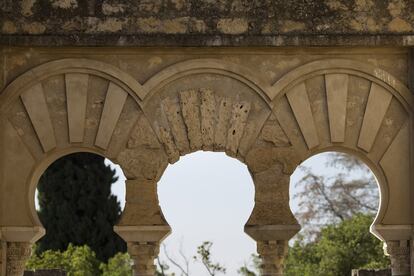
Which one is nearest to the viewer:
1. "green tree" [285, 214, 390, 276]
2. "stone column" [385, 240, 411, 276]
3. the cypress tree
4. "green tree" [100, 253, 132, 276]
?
"stone column" [385, 240, 411, 276]

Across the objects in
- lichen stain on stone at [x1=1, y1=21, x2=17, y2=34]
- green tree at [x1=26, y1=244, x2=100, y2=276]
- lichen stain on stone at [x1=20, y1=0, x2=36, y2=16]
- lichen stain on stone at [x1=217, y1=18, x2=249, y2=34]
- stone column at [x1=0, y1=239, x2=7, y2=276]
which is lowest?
stone column at [x1=0, y1=239, x2=7, y2=276]

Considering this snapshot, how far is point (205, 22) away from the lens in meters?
14.5

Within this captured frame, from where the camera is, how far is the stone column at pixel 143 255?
1447 centimetres

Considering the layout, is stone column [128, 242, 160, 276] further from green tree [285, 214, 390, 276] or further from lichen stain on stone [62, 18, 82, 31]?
green tree [285, 214, 390, 276]

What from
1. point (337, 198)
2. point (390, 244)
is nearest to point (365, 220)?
point (337, 198)

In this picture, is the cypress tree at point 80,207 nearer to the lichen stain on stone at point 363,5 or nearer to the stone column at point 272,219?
the stone column at point 272,219

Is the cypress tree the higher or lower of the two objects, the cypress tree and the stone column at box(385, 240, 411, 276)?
the higher

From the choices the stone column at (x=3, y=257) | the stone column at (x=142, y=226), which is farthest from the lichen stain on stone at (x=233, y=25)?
the stone column at (x=3, y=257)

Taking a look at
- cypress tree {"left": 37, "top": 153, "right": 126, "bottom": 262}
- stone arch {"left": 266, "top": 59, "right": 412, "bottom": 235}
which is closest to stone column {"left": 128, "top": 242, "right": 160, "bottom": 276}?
stone arch {"left": 266, "top": 59, "right": 412, "bottom": 235}

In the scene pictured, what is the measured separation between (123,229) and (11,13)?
7.85 ft

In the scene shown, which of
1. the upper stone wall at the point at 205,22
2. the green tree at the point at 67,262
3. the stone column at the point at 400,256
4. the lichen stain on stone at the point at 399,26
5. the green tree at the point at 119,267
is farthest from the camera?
the green tree at the point at 119,267

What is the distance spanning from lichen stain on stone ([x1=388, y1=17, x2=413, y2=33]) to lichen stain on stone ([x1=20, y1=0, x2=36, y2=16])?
11.6 ft

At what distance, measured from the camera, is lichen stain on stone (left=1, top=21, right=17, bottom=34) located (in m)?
14.4

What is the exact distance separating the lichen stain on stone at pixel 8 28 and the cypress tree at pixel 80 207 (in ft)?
42.8
